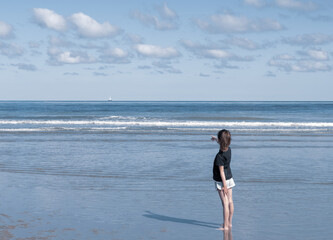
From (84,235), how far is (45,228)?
79 cm

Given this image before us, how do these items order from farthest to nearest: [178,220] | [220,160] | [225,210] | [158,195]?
[158,195]
[178,220]
[225,210]
[220,160]

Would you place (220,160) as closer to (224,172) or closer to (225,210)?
(224,172)

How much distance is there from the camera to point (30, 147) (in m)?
19.9

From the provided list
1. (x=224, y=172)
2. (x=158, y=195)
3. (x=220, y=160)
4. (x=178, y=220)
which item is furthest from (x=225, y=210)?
(x=158, y=195)

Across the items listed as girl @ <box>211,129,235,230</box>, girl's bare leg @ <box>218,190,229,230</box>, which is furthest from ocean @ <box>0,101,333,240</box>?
girl @ <box>211,129,235,230</box>

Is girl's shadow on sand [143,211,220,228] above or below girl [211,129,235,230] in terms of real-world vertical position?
below

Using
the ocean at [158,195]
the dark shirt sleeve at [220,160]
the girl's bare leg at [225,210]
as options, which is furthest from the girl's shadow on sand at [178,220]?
the dark shirt sleeve at [220,160]

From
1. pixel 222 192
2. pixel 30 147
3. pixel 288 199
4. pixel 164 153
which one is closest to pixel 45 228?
pixel 222 192

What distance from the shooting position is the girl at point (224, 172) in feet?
23.7

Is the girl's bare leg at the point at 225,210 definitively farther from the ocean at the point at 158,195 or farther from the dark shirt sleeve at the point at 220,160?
the dark shirt sleeve at the point at 220,160

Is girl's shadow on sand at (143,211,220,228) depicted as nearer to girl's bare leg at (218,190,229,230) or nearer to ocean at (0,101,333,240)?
ocean at (0,101,333,240)

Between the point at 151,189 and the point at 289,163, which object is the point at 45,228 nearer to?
the point at 151,189

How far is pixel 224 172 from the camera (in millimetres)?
7531

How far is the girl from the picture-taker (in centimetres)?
724
